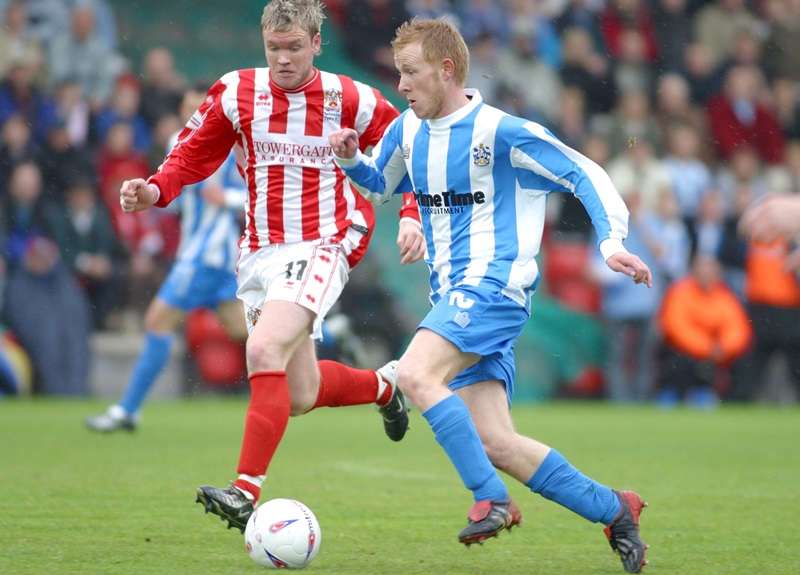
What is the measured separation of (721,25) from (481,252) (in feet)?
42.2

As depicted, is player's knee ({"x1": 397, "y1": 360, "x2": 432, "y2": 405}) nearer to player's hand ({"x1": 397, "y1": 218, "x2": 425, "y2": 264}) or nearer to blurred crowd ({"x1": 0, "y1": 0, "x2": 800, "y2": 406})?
player's hand ({"x1": 397, "y1": 218, "x2": 425, "y2": 264})

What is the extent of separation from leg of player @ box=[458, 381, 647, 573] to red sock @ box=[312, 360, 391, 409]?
172 centimetres

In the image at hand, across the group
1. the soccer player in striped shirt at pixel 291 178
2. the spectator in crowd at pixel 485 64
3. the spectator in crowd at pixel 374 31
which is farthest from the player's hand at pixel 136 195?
the spectator in crowd at pixel 374 31

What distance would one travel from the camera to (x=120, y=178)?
14180mm

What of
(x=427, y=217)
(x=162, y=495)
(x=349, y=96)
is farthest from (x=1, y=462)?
A: (x=427, y=217)

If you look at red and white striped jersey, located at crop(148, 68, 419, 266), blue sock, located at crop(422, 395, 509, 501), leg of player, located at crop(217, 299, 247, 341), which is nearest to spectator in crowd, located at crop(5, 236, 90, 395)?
leg of player, located at crop(217, 299, 247, 341)

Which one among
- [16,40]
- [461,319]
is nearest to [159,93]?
[16,40]

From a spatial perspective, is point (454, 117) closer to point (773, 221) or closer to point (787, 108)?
point (773, 221)

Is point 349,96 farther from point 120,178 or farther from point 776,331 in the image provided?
point 776,331

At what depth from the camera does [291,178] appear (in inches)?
259

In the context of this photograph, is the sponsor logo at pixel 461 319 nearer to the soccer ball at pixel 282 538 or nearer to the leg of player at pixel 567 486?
the leg of player at pixel 567 486

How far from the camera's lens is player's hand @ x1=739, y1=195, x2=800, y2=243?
3.81m

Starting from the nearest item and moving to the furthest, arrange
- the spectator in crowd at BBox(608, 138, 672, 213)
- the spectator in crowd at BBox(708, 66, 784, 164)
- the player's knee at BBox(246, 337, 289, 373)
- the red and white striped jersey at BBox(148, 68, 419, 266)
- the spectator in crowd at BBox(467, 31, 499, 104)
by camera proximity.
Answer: the player's knee at BBox(246, 337, 289, 373), the red and white striped jersey at BBox(148, 68, 419, 266), the spectator in crowd at BBox(608, 138, 672, 213), the spectator in crowd at BBox(467, 31, 499, 104), the spectator in crowd at BBox(708, 66, 784, 164)

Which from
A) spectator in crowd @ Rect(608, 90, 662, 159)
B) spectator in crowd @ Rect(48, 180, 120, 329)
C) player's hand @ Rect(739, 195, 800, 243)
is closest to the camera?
player's hand @ Rect(739, 195, 800, 243)
